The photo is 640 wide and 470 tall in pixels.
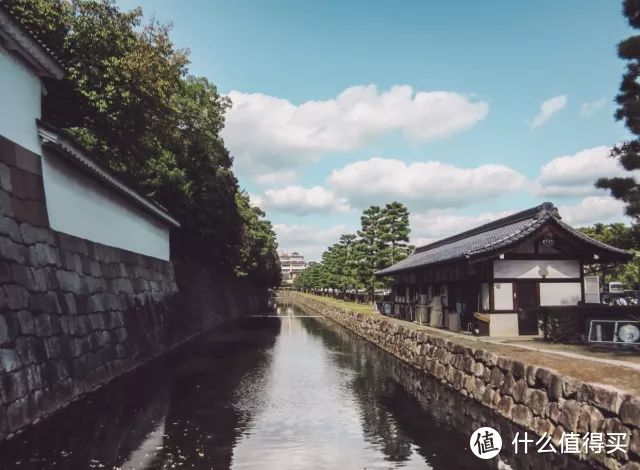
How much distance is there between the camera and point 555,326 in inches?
562

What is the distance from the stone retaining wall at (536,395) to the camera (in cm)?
629

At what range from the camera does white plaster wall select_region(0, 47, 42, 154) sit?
1009 cm

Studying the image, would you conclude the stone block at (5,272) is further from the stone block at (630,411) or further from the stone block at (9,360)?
the stone block at (630,411)

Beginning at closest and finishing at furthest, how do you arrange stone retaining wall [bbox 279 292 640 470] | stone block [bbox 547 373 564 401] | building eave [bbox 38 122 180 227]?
stone retaining wall [bbox 279 292 640 470], stone block [bbox 547 373 564 401], building eave [bbox 38 122 180 227]

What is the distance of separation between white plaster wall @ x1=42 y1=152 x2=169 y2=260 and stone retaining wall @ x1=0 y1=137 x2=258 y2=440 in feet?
1.36

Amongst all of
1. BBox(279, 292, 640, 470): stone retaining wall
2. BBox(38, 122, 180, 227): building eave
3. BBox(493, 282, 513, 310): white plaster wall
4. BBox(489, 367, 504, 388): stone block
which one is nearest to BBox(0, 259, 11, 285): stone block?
BBox(38, 122, 180, 227): building eave

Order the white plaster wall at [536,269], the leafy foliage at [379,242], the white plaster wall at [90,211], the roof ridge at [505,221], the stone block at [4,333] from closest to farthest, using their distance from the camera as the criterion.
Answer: the stone block at [4,333] < the white plaster wall at [90,211] < the white plaster wall at [536,269] < the roof ridge at [505,221] < the leafy foliage at [379,242]

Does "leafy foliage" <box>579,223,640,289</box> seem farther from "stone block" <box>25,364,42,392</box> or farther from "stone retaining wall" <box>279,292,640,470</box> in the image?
"stone block" <box>25,364,42,392</box>

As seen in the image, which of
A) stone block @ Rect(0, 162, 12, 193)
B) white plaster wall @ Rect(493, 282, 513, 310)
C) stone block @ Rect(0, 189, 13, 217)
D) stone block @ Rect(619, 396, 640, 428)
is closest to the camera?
stone block @ Rect(619, 396, 640, 428)

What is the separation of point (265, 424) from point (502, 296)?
11.0m

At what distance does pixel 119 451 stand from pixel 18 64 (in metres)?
8.60

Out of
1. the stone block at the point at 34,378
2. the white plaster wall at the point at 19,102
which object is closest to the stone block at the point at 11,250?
the stone block at the point at 34,378

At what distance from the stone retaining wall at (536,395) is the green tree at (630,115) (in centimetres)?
789

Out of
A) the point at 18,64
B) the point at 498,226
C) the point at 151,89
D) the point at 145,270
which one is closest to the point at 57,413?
the point at 18,64
